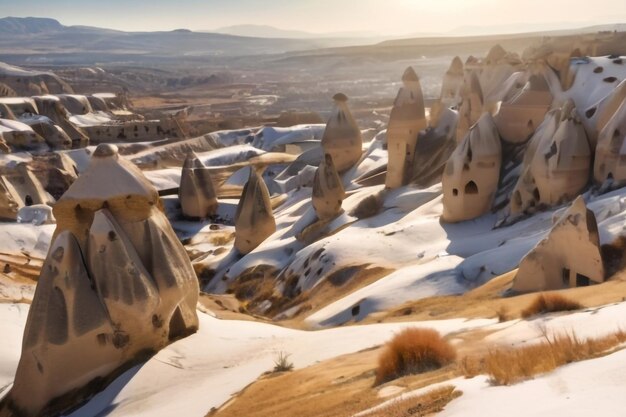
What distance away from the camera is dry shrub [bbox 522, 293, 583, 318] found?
353 inches

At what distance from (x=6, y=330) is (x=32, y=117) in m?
44.1

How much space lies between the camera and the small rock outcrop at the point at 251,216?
84.1 ft

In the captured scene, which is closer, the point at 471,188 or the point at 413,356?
the point at 413,356

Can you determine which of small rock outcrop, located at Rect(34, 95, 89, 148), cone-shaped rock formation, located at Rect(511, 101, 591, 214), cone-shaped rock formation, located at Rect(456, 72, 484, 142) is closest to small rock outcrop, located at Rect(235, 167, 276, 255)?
cone-shaped rock formation, located at Rect(456, 72, 484, 142)

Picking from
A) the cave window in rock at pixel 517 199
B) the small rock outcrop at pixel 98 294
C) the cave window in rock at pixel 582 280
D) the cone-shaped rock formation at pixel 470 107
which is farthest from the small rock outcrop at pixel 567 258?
the cone-shaped rock formation at pixel 470 107

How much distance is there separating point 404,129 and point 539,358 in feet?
74.8

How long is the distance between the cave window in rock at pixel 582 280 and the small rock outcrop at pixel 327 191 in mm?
13242

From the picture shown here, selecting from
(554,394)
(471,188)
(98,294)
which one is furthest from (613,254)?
(98,294)

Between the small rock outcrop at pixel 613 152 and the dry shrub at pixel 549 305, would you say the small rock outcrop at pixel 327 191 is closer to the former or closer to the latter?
the small rock outcrop at pixel 613 152

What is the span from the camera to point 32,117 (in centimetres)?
5325

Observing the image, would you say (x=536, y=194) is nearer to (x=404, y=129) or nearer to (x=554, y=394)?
(x=404, y=129)

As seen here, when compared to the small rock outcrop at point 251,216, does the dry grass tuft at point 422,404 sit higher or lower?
higher

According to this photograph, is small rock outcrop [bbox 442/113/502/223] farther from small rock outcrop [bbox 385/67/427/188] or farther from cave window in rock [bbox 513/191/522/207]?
small rock outcrop [bbox 385/67/427/188]

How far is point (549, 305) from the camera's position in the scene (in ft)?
29.6
